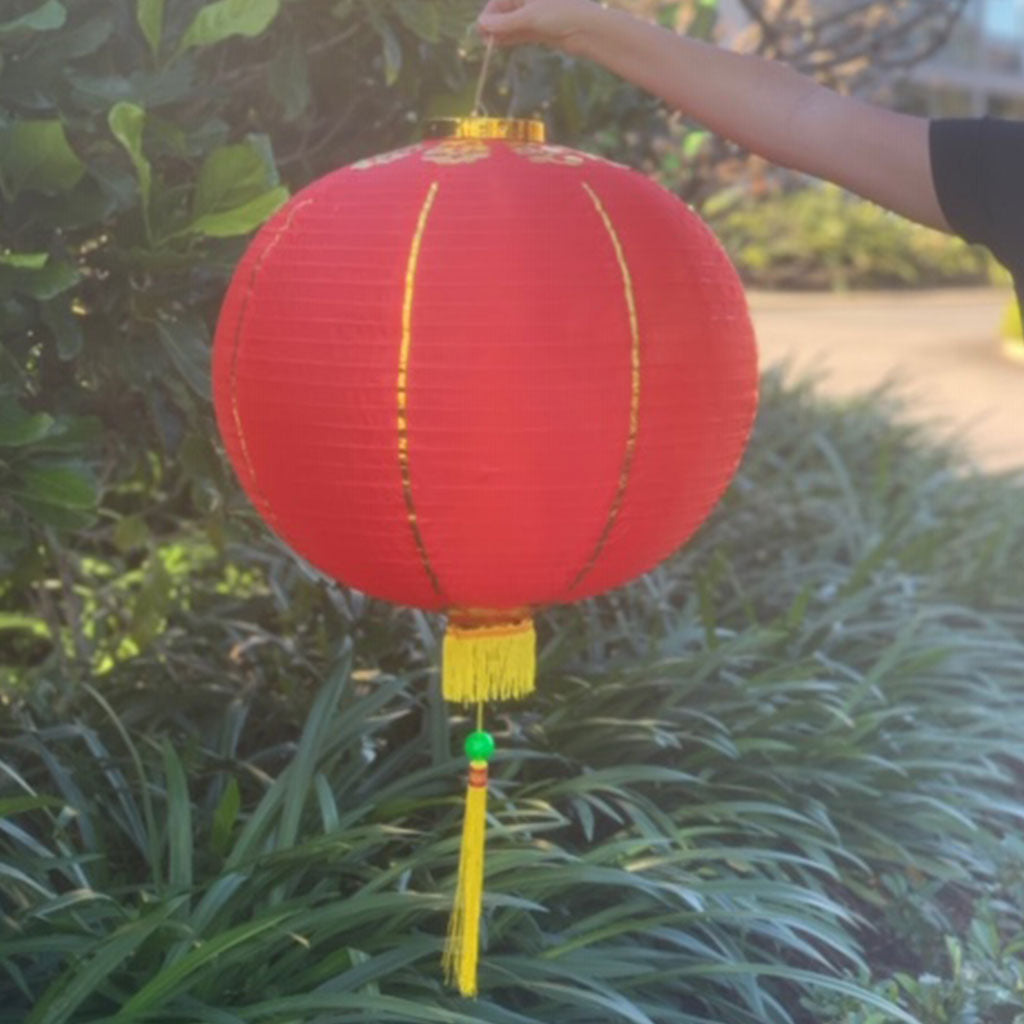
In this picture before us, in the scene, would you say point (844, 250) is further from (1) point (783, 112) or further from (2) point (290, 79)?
(1) point (783, 112)

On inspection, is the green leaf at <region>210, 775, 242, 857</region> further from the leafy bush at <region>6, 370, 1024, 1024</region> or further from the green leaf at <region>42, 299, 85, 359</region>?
the green leaf at <region>42, 299, 85, 359</region>

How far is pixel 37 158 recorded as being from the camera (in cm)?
285

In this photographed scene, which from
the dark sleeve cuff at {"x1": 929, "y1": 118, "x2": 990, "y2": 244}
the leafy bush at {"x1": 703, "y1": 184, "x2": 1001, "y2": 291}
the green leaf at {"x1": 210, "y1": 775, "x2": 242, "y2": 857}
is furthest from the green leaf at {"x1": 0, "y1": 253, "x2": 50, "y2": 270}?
the leafy bush at {"x1": 703, "y1": 184, "x2": 1001, "y2": 291}

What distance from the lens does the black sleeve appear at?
9.02ft

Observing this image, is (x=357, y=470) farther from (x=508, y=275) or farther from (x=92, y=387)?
(x=92, y=387)

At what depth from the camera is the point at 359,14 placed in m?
3.53

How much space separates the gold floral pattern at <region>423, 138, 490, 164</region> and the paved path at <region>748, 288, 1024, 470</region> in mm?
4895

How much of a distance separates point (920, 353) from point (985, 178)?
10.4m

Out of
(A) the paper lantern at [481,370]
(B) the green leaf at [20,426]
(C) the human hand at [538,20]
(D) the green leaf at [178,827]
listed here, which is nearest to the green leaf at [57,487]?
(B) the green leaf at [20,426]

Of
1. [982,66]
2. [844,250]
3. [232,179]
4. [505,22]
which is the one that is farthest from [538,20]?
[982,66]

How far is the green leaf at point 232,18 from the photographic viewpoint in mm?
2791

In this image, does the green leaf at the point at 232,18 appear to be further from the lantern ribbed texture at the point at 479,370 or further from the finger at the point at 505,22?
the lantern ribbed texture at the point at 479,370

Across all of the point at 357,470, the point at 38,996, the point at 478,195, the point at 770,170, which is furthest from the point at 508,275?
the point at 770,170

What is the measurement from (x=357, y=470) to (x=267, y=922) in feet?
1.99
